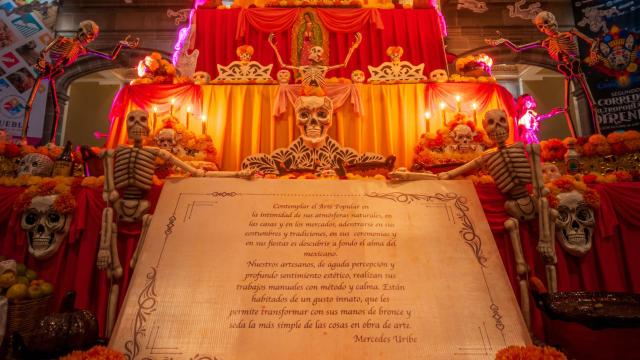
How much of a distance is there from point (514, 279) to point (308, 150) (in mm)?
2247

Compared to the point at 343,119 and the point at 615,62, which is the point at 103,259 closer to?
the point at 343,119

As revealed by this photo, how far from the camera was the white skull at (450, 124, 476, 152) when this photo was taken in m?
4.17

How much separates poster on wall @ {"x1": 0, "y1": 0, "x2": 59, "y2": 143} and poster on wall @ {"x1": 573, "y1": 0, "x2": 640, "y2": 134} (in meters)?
10.3

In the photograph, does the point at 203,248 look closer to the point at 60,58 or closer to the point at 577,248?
the point at 577,248

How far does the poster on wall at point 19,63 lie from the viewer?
6832mm

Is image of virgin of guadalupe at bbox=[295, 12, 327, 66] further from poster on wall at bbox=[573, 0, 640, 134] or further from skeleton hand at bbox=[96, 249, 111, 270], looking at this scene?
poster on wall at bbox=[573, 0, 640, 134]

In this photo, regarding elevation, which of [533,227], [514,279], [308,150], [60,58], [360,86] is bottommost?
[514,279]

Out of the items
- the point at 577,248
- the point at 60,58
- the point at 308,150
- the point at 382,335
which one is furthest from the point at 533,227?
the point at 60,58

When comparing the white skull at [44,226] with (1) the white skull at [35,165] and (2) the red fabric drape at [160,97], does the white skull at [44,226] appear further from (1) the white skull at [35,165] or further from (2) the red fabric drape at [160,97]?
(2) the red fabric drape at [160,97]

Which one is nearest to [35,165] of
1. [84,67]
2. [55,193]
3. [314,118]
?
[55,193]

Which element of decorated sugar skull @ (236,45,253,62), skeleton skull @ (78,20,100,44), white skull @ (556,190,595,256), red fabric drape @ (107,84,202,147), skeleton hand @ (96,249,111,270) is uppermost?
skeleton skull @ (78,20,100,44)

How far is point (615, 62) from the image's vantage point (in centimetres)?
623

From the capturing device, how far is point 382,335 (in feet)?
6.26

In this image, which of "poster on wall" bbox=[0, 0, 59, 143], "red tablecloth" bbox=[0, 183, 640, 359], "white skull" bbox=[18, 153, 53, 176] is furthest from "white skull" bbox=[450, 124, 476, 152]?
"poster on wall" bbox=[0, 0, 59, 143]
